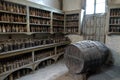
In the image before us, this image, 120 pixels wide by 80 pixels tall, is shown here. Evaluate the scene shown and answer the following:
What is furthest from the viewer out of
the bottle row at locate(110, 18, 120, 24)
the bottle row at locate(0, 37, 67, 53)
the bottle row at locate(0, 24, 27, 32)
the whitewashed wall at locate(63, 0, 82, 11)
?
the whitewashed wall at locate(63, 0, 82, 11)

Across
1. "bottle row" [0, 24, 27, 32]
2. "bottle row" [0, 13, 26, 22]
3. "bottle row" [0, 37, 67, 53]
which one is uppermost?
"bottle row" [0, 13, 26, 22]

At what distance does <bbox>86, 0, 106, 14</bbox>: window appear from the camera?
173 inches

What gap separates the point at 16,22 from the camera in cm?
311

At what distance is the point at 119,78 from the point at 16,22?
3.37 m

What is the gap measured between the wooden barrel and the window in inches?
82.4

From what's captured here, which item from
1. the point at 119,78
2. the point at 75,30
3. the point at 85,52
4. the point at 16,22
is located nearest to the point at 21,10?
the point at 16,22

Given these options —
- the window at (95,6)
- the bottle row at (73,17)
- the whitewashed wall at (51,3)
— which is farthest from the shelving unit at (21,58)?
the window at (95,6)

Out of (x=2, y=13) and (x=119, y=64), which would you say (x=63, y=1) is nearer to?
(x=2, y=13)

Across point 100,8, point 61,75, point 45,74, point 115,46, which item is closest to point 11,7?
point 45,74

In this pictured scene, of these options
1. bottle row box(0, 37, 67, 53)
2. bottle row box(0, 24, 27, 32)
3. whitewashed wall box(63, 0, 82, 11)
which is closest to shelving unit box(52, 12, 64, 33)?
whitewashed wall box(63, 0, 82, 11)

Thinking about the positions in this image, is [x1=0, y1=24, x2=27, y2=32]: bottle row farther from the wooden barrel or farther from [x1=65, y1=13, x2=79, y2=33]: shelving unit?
[x1=65, y1=13, x2=79, y2=33]: shelving unit

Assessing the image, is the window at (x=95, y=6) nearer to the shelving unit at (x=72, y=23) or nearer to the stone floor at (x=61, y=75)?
the shelving unit at (x=72, y=23)

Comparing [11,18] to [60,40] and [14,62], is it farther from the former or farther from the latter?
[60,40]

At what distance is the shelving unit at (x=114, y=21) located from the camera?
12.4 feet
